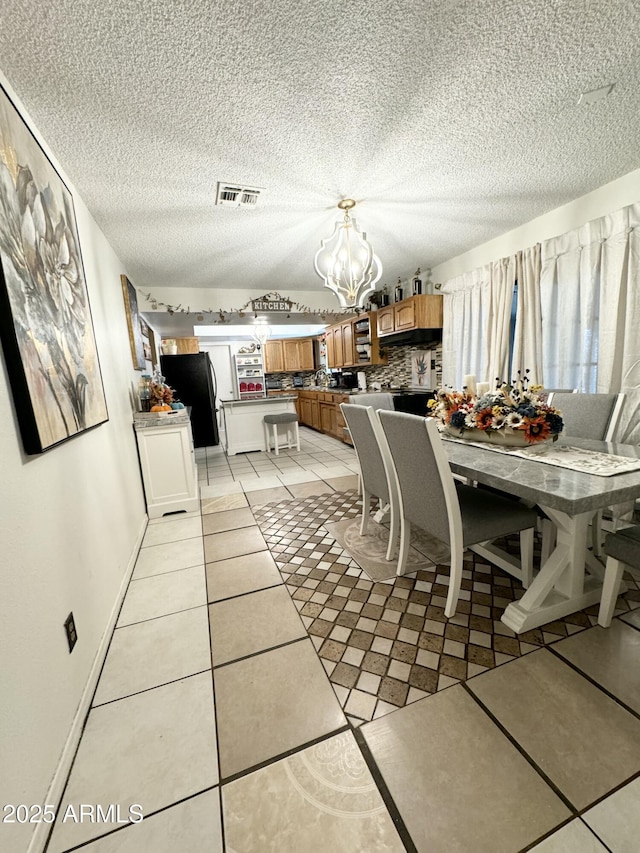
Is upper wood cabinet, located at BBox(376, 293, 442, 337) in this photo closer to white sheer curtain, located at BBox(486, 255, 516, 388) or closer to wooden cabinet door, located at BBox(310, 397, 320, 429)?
white sheer curtain, located at BBox(486, 255, 516, 388)

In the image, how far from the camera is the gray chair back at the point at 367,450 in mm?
1958

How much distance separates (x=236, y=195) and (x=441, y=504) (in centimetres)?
229

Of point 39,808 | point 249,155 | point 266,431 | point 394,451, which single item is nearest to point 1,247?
point 249,155

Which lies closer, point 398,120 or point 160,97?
point 160,97

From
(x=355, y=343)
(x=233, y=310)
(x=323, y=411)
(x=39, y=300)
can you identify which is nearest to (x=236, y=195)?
(x=39, y=300)

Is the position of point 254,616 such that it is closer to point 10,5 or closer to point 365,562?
point 365,562

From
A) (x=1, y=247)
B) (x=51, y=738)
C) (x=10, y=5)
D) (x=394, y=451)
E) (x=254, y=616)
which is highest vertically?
(x=10, y=5)

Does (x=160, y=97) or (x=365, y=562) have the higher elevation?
(x=160, y=97)

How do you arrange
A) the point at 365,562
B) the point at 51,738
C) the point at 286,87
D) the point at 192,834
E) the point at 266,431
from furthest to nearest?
1. the point at 266,431
2. the point at 365,562
3. the point at 286,87
4. the point at 51,738
5. the point at 192,834

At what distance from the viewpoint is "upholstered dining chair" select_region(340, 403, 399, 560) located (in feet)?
6.24

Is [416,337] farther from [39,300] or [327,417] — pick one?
[39,300]

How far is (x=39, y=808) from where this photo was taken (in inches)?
33.8

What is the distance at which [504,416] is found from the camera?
1.74 m

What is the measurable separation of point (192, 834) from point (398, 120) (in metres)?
2.76
